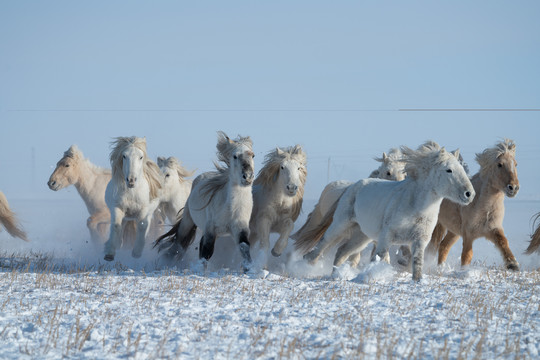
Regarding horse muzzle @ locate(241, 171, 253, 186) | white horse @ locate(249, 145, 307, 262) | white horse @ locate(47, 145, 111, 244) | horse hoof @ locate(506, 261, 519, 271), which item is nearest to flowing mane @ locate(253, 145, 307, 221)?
white horse @ locate(249, 145, 307, 262)

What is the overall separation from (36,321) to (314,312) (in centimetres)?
217

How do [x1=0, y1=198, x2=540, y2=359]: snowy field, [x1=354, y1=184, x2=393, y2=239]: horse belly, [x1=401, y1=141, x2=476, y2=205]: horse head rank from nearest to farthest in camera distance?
[x1=0, y1=198, x2=540, y2=359]: snowy field, [x1=401, y1=141, x2=476, y2=205]: horse head, [x1=354, y1=184, x2=393, y2=239]: horse belly

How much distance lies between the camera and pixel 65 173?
43.4ft

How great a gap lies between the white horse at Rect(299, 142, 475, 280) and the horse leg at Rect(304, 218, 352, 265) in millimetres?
334

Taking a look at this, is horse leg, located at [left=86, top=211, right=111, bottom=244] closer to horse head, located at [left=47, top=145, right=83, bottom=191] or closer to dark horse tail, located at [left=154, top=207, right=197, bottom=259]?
horse head, located at [left=47, top=145, right=83, bottom=191]

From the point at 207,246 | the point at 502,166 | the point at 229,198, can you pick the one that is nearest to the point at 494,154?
the point at 502,166

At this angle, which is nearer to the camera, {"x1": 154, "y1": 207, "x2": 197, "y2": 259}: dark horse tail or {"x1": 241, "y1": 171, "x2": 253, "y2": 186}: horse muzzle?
{"x1": 241, "y1": 171, "x2": 253, "y2": 186}: horse muzzle

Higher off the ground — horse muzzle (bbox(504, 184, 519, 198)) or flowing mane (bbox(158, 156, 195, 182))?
horse muzzle (bbox(504, 184, 519, 198))

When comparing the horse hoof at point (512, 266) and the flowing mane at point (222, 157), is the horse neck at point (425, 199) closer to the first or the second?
the horse hoof at point (512, 266)

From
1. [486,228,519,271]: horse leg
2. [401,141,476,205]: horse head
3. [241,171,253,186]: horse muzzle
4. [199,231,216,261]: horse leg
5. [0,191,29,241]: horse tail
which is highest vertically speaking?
[401,141,476,205]: horse head

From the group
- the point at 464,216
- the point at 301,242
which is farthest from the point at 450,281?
the point at 301,242

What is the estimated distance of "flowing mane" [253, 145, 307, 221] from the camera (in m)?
9.16

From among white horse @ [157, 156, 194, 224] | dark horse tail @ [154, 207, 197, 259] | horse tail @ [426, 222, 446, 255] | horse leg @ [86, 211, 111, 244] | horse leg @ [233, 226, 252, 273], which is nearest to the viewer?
horse leg @ [233, 226, 252, 273]

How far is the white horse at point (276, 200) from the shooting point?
8.88m
